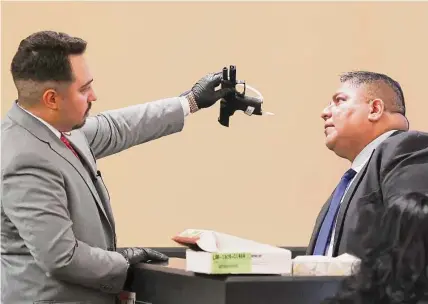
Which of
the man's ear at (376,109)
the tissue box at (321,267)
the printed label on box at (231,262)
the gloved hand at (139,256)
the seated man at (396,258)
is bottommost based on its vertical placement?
the gloved hand at (139,256)

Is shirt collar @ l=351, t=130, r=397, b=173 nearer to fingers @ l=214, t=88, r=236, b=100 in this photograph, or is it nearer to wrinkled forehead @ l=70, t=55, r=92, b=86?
fingers @ l=214, t=88, r=236, b=100

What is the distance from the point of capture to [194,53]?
387 centimetres

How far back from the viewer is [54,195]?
2.13m

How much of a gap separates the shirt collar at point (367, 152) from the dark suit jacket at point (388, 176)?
0.18m

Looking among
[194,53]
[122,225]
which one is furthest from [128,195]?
[194,53]

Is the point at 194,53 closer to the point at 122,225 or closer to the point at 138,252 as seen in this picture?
the point at 122,225

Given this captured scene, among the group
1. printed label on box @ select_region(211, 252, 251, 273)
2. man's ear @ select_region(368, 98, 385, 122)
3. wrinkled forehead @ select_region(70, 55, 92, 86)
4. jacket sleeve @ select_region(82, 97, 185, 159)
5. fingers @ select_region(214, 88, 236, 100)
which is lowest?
printed label on box @ select_region(211, 252, 251, 273)

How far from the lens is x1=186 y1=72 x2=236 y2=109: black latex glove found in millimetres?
→ 2836

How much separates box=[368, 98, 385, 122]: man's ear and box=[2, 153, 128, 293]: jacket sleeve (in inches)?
37.4

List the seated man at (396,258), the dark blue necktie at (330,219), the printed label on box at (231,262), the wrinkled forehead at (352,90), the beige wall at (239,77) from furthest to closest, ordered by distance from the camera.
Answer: the beige wall at (239,77) < the wrinkled forehead at (352,90) < the dark blue necktie at (330,219) < the printed label on box at (231,262) < the seated man at (396,258)

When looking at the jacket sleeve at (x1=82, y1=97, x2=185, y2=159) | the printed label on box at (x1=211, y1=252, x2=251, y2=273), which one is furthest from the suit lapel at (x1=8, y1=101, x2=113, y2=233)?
the printed label on box at (x1=211, y1=252, x2=251, y2=273)

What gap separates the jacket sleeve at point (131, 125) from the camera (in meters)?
2.65

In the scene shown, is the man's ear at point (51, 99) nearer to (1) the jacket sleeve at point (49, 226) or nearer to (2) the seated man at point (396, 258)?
(1) the jacket sleeve at point (49, 226)

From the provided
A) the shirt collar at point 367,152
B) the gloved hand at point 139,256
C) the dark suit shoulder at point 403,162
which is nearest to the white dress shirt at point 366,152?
the shirt collar at point 367,152
